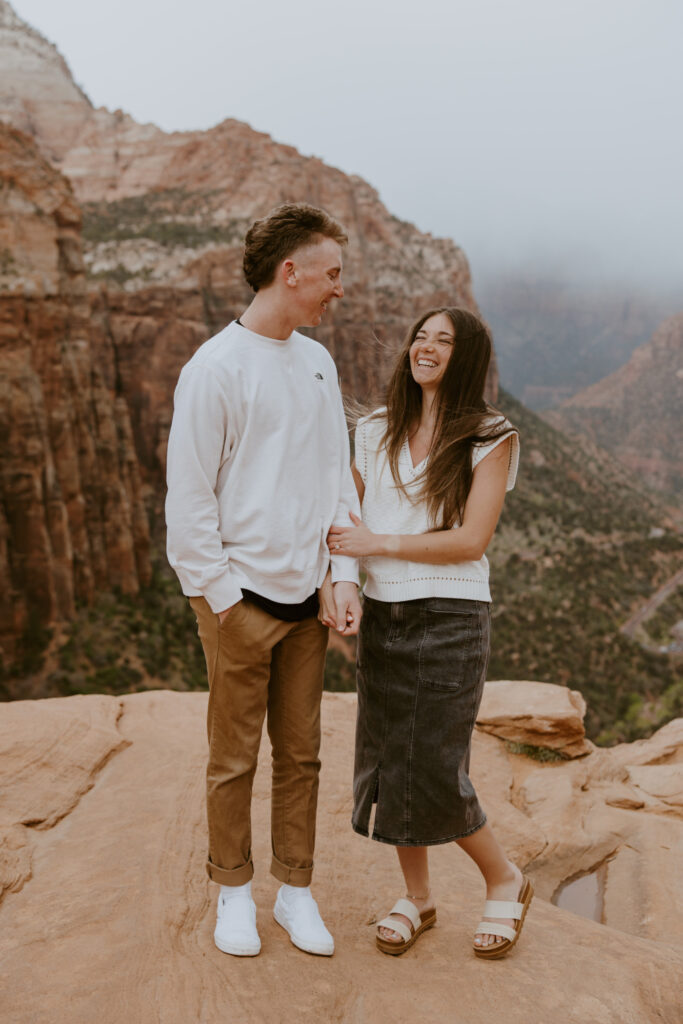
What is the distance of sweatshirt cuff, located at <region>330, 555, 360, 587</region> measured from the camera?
3201mm

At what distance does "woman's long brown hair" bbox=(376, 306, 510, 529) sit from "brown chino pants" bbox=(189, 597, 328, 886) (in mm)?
744

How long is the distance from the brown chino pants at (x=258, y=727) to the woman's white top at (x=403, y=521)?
1.16 ft

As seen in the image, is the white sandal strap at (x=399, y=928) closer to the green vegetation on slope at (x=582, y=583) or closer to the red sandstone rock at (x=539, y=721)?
the red sandstone rock at (x=539, y=721)

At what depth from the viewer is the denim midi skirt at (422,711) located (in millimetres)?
3188

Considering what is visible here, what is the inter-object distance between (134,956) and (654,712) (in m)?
27.6

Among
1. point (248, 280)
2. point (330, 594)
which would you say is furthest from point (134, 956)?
point (248, 280)

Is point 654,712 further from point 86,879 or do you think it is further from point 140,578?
point 86,879

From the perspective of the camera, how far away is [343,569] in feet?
10.6

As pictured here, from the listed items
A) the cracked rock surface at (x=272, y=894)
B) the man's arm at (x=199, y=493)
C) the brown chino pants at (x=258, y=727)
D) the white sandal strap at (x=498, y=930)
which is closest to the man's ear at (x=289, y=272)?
the man's arm at (x=199, y=493)

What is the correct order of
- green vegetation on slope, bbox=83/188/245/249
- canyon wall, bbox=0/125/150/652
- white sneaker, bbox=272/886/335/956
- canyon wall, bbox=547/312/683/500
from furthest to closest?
canyon wall, bbox=547/312/683/500
green vegetation on slope, bbox=83/188/245/249
canyon wall, bbox=0/125/150/652
white sneaker, bbox=272/886/335/956

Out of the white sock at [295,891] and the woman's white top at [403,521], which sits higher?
the woman's white top at [403,521]

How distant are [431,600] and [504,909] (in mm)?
1448

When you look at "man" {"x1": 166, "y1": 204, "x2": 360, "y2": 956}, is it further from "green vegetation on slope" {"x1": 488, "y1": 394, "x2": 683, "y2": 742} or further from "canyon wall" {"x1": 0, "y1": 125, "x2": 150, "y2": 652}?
"canyon wall" {"x1": 0, "y1": 125, "x2": 150, "y2": 652}

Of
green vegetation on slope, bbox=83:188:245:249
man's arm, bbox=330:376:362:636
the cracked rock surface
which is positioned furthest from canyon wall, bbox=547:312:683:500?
man's arm, bbox=330:376:362:636
